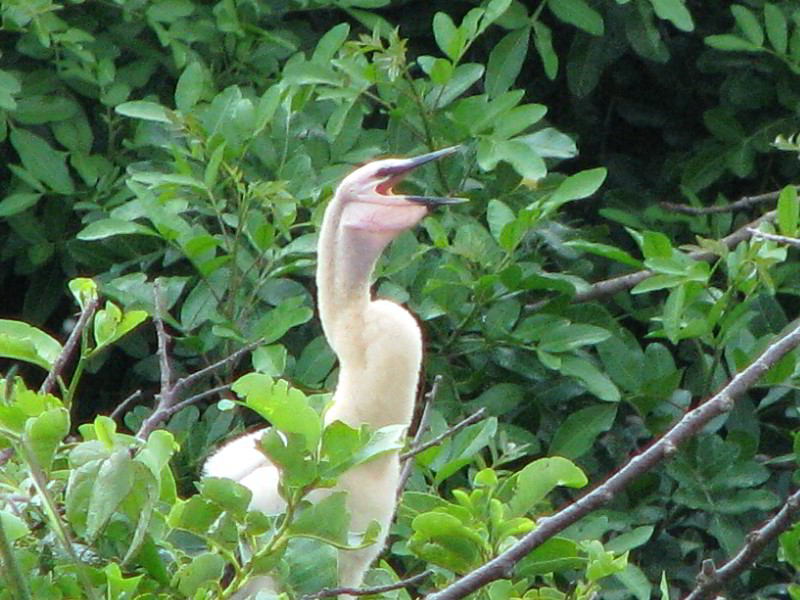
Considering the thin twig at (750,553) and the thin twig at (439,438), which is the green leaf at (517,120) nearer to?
the thin twig at (439,438)

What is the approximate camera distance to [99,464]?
1.56 meters

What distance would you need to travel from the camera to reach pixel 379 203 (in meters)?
2.51

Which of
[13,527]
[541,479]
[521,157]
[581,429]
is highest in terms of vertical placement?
[13,527]

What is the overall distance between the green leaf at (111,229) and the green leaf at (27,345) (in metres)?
1.19

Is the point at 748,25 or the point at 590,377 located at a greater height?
the point at 748,25

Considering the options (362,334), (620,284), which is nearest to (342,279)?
(362,334)

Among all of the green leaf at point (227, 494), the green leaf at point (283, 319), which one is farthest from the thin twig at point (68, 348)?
the green leaf at point (283, 319)

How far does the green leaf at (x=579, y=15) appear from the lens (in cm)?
365

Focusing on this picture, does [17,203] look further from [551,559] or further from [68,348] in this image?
[551,559]

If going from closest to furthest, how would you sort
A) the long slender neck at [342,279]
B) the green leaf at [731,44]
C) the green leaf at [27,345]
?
the green leaf at [27,345] < the long slender neck at [342,279] < the green leaf at [731,44]

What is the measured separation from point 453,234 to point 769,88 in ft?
3.33

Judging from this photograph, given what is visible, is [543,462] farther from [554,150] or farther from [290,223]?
[554,150]

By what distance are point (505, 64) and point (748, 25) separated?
1.65 feet

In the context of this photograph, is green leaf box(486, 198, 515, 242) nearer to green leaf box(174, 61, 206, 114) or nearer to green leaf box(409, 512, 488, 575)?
green leaf box(174, 61, 206, 114)
